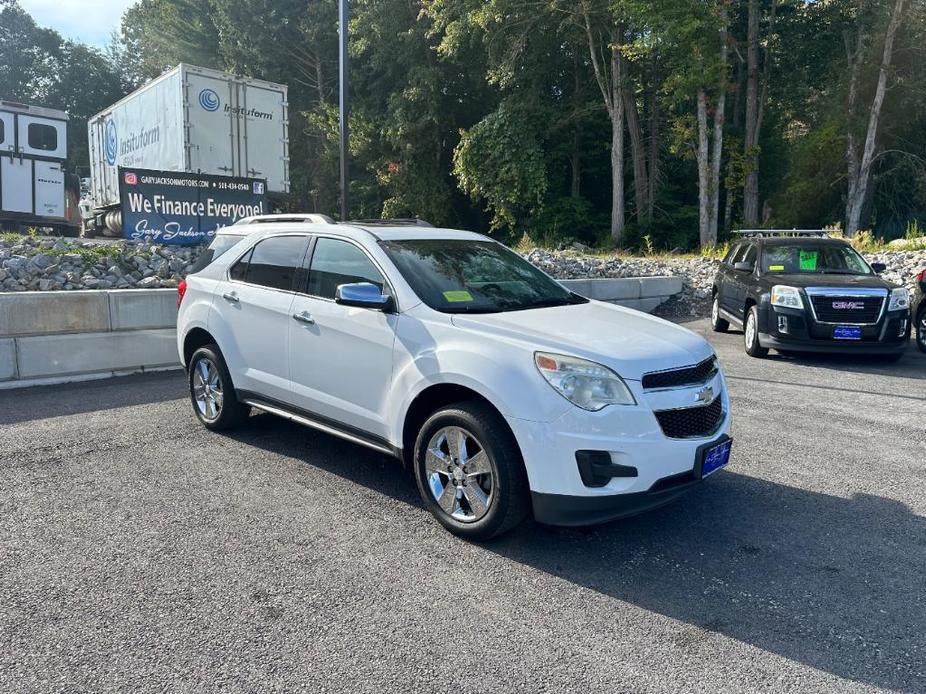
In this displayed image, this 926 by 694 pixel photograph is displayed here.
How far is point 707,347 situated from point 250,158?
53.3 ft

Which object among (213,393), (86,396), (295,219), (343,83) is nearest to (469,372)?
(295,219)

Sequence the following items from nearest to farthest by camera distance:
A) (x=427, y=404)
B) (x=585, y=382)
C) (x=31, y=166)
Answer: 1. (x=585, y=382)
2. (x=427, y=404)
3. (x=31, y=166)

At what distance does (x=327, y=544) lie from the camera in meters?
4.00

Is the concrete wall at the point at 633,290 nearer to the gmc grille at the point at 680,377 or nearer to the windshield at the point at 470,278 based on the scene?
the windshield at the point at 470,278

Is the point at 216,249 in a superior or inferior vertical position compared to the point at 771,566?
superior

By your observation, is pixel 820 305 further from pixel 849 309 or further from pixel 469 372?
pixel 469 372

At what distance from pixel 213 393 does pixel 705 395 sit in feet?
13.1

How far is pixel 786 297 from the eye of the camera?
9531mm

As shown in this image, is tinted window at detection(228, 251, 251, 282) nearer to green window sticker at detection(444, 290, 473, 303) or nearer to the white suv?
the white suv

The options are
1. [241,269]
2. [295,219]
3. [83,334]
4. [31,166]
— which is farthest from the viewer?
[31,166]

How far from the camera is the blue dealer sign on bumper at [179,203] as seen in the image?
41.3ft

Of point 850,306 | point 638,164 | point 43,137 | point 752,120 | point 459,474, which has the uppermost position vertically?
point 752,120

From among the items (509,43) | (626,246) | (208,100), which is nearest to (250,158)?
(208,100)

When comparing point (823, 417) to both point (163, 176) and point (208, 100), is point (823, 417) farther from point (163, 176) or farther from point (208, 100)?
point (208, 100)
